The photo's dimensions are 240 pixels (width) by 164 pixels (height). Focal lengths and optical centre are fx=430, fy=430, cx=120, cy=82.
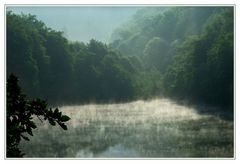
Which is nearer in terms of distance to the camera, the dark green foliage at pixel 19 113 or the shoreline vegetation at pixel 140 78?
the dark green foliage at pixel 19 113

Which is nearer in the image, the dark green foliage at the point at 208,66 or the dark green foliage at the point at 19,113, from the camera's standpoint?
the dark green foliage at the point at 19,113

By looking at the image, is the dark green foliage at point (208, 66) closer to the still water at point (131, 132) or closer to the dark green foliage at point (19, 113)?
the still water at point (131, 132)

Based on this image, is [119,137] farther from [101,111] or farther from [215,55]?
[215,55]

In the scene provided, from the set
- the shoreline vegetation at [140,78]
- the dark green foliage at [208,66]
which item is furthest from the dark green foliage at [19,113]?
the dark green foliage at [208,66]

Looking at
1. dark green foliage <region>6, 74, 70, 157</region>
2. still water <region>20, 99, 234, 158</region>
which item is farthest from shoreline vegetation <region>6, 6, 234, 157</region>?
dark green foliage <region>6, 74, 70, 157</region>

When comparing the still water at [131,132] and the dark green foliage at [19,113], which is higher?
the dark green foliage at [19,113]

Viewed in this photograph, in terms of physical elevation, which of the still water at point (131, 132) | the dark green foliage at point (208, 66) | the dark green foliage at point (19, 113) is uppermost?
the dark green foliage at point (208, 66)

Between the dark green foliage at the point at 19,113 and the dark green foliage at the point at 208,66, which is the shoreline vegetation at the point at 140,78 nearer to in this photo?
the dark green foliage at the point at 208,66

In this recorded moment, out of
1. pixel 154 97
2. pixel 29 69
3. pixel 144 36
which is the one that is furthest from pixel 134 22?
pixel 29 69
